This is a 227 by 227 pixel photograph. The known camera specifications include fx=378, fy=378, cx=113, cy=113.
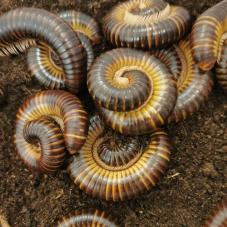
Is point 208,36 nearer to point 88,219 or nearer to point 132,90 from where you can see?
point 132,90

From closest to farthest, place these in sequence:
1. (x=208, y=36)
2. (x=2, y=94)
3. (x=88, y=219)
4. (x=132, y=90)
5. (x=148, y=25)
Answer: (x=132, y=90) → (x=208, y=36) → (x=148, y=25) → (x=88, y=219) → (x=2, y=94)

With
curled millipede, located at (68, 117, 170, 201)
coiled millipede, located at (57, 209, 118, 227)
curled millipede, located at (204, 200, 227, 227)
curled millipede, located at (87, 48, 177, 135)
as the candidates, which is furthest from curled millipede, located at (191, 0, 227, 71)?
coiled millipede, located at (57, 209, 118, 227)

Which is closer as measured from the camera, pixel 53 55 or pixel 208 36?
pixel 208 36

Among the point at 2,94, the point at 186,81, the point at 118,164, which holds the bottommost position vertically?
the point at 118,164

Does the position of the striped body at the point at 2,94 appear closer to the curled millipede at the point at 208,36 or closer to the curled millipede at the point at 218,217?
the curled millipede at the point at 208,36

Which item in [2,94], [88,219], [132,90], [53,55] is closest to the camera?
[132,90]

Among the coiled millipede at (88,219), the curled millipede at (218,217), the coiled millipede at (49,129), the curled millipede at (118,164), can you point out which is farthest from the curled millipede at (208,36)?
the coiled millipede at (88,219)

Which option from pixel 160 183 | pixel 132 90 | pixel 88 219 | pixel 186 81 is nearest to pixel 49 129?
pixel 132 90
